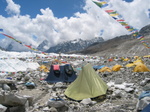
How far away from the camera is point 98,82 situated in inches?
307

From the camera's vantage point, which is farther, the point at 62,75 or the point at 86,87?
the point at 62,75

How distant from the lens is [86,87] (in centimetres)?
756

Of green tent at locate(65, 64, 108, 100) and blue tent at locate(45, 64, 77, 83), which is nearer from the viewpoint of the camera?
green tent at locate(65, 64, 108, 100)

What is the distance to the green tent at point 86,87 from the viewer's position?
7337mm

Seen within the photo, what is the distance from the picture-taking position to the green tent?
7337mm

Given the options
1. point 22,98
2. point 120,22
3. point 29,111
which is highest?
point 120,22

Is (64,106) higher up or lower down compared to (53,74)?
lower down

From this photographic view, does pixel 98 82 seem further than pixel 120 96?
Yes

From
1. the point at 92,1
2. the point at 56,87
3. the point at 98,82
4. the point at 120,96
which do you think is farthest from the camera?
the point at 56,87

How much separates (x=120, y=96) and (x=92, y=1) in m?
5.29

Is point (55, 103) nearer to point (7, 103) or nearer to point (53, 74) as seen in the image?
point (7, 103)

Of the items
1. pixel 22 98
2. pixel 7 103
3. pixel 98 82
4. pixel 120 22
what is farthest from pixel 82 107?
pixel 120 22

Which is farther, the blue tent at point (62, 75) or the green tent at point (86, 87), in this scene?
the blue tent at point (62, 75)

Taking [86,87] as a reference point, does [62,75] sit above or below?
above
